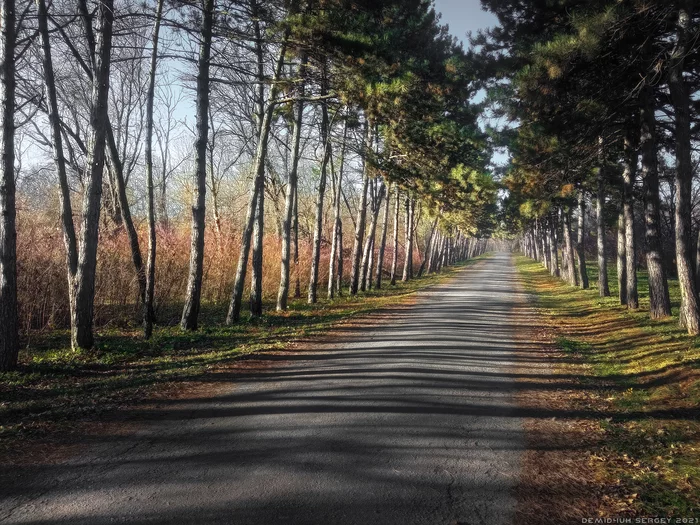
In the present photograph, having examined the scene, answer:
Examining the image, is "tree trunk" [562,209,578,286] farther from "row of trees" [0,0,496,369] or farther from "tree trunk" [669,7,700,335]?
"tree trunk" [669,7,700,335]

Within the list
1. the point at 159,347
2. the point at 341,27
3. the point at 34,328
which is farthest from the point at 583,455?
the point at 34,328

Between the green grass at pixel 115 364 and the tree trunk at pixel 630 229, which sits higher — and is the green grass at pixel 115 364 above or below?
below

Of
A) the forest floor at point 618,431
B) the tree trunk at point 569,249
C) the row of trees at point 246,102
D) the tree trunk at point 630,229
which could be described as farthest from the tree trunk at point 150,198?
the tree trunk at point 569,249

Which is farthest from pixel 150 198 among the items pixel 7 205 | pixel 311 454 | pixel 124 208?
Answer: pixel 311 454

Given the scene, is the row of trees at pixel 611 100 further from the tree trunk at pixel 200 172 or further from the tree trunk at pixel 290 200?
the tree trunk at pixel 200 172

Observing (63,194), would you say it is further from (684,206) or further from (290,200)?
(684,206)

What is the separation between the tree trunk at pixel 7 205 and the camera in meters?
7.73

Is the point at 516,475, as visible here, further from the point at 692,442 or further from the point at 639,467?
the point at 692,442

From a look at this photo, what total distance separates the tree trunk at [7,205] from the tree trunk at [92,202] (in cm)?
151

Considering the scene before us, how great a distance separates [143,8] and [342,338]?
365 inches

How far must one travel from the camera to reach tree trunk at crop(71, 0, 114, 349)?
9367 mm

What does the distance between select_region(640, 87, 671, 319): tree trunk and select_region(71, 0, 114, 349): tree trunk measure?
12.5 m

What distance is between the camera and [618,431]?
5957 mm

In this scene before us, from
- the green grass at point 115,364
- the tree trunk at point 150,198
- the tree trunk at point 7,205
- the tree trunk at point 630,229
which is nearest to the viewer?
the green grass at point 115,364
